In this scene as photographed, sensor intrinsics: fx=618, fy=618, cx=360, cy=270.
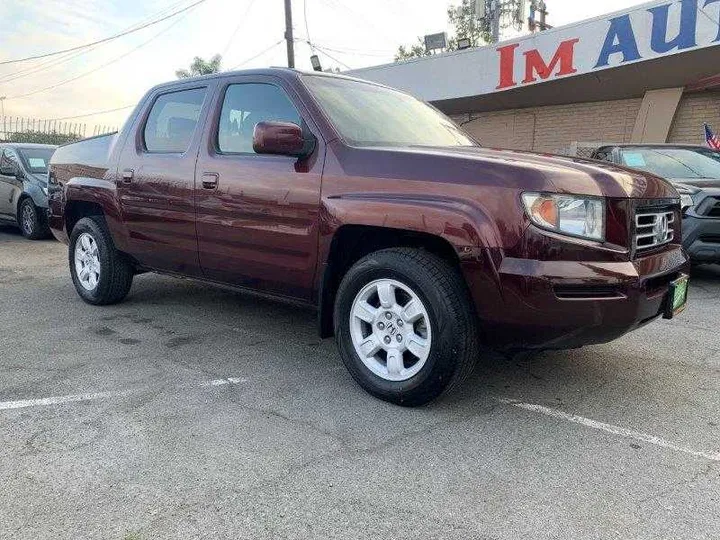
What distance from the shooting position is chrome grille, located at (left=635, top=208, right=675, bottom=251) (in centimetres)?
310

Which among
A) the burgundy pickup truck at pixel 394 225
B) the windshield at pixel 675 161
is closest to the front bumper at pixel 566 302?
the burgundy pickup truck at pixel 394 225

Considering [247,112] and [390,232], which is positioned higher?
[247,112]

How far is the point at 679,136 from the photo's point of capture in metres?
12.7

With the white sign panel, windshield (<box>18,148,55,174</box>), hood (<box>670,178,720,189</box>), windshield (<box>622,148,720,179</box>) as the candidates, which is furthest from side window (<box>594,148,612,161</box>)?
windshield (<box>18,148,55,174</box>)

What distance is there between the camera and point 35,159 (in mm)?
10758

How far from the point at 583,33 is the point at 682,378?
10.1 m

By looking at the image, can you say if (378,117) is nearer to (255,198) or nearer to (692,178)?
(255,198)

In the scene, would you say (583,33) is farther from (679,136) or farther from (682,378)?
(682,378)

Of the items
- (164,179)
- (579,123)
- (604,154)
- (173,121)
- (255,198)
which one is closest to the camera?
(255,198)

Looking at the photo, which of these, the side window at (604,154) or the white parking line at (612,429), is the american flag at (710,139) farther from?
the white parking line at (612,429)

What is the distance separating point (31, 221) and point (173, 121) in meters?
7.00

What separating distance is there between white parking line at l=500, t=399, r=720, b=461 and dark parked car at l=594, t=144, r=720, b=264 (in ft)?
11.6

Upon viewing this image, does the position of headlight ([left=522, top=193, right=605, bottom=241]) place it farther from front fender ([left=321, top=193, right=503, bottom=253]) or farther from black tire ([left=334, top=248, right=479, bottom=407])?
black tire ([left=334, top=248, right=479, bottom=407])

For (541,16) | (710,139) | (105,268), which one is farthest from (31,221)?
(541,16)
